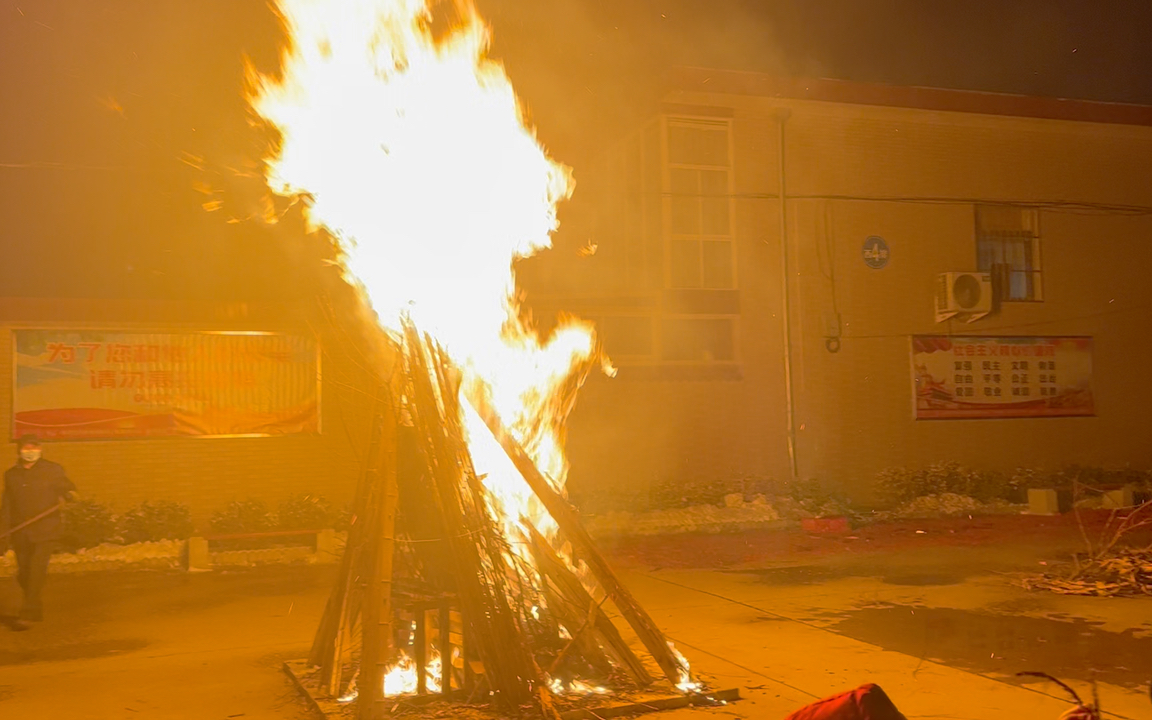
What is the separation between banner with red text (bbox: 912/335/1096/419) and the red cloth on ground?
17.3m

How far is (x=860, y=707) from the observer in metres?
2.95

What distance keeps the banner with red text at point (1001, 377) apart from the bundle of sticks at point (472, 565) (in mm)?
14003

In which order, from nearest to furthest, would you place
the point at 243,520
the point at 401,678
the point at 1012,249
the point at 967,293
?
the point at 401,678, the point at 243,520, the point at 967,293, the point at 1012,249

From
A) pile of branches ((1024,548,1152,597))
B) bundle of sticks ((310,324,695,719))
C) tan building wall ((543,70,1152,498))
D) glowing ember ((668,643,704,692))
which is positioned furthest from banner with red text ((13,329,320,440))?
pile of branches ((1024,548,1152,597))

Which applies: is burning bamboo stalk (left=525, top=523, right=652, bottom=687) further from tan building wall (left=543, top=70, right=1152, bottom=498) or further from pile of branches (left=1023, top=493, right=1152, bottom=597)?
tan building wall (left=543, top=70, right=1152, bottom=498)

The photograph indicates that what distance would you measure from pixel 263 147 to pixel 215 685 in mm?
3835

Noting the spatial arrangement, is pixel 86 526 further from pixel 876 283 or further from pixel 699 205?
pixel 876 283

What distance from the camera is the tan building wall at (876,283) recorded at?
18047 mm

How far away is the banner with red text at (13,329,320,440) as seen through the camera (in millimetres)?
13844

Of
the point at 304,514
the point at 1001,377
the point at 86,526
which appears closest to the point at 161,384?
the point at 86,526

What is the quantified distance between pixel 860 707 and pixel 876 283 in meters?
17.2

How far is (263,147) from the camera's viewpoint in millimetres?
7086

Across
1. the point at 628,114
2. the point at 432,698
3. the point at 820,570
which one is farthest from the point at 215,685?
the point at 628,114

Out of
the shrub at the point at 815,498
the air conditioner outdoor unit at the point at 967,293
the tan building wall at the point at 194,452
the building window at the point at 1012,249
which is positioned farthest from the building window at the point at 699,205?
the tan building wall at the point at 194,452
